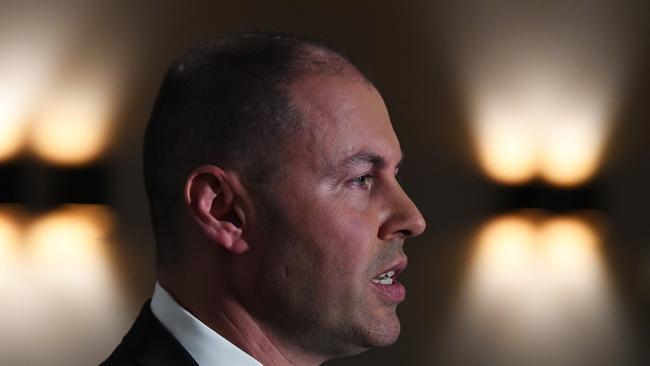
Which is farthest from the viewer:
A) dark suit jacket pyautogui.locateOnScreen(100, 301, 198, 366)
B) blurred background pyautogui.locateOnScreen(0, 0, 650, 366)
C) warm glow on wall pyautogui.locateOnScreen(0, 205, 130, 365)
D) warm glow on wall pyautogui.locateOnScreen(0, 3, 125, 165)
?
warm glow on wall pyautogui.locateOnScreen(0, 3, 125, 165)

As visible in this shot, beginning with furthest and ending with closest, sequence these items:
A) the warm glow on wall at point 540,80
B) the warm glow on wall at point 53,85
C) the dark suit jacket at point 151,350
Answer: the warm glow on wall at point 540,80 → the warm glow on wall at point 53,85 → the dark suit jacket at point 151,350

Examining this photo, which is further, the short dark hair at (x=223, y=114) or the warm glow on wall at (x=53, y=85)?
the warm glow on wall at (x=53, y=85)

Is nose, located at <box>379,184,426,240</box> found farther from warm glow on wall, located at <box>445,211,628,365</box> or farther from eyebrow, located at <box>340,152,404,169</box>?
warm glow on wall, located at <box>445,211,628,365</box>

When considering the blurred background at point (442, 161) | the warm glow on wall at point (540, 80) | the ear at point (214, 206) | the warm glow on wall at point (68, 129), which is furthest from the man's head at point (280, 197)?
the warm glow on wall at point (540, 80)

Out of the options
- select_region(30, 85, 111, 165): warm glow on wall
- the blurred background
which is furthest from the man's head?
select_region(30, 85, 111, 165): warm glow on wall

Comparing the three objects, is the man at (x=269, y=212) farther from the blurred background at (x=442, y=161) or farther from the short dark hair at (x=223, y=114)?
the blurred background at (x=442, y=161)

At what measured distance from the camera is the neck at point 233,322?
46.1 inches

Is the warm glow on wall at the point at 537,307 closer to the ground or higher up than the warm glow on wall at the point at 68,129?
closer to the ground

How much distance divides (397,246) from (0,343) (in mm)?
3222

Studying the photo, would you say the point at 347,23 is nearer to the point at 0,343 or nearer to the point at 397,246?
the point at 0,343

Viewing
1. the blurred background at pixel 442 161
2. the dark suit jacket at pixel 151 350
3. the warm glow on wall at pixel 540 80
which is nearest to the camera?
the dark suit jacket at pixel 151 350

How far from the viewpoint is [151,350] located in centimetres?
113

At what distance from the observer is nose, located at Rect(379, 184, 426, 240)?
1198mm

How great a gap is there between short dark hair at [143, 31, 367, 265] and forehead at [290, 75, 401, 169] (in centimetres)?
1
